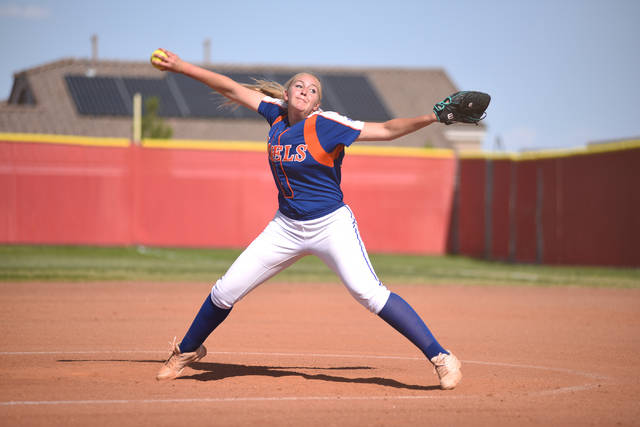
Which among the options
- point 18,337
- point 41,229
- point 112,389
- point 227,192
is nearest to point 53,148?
point 41,229

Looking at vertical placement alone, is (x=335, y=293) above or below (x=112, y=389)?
below

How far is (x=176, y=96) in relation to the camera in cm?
3191

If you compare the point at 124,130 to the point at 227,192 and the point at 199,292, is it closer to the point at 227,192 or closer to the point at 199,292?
the point at 227,192

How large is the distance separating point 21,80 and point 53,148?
58.3 feet

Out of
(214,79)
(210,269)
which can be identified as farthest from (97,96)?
(214,79)

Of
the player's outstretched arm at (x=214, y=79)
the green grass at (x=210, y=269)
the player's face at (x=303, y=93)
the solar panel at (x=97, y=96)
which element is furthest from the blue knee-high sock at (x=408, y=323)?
the solar panel at (x=97, y=96)

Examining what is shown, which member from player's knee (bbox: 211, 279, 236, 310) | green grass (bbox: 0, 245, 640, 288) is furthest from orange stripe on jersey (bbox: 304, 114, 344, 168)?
green grass (bbox: 0, 245, 640, 288)

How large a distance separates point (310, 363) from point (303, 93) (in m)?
2.27

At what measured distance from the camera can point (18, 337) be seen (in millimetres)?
7473

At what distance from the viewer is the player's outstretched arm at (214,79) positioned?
5.62m

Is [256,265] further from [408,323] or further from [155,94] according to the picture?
[155,94]

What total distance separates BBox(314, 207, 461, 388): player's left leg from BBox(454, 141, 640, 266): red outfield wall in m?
11.4

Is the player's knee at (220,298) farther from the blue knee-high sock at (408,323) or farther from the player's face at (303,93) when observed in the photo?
the player's face at (303,93)

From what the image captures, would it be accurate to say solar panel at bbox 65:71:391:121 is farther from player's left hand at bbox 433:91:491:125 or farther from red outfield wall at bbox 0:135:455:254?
player's left hand at bbox 433:91:491:125
